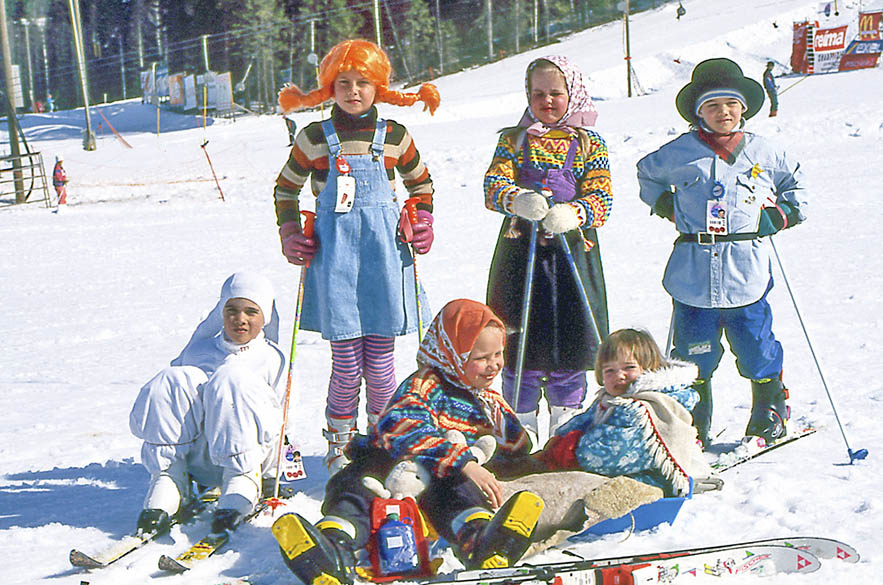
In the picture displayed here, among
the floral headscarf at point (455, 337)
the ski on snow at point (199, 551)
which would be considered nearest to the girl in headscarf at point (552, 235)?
the floral headscarf at point (455, 337)

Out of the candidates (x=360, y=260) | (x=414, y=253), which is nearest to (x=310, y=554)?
(x=360, y=260)

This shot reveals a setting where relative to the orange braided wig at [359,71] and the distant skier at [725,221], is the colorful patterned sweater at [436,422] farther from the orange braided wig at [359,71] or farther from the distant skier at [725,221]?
the orange braided wig at [359,71]

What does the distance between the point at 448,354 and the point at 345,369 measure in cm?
88

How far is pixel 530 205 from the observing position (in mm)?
3707

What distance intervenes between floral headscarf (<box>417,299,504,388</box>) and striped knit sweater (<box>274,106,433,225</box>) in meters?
0.99

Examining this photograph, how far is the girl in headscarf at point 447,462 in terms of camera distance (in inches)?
104

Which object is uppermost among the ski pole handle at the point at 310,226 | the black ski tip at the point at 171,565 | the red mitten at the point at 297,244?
the ski pole handle at the point at 310,226

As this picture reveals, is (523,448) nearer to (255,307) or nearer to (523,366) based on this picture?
(523,366)

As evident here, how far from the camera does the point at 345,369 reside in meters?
3.83

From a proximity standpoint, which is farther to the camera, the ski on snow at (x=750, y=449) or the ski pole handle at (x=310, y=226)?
the ski pole handle at (x=310, y=226)

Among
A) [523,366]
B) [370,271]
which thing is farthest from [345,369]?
[523,366]

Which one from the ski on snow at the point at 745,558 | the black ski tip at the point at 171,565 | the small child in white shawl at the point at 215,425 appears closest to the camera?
the ski on snow at the point at 745,558

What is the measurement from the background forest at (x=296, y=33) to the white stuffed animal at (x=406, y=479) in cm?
3617

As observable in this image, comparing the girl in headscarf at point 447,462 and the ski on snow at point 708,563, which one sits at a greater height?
the girl in headscarf at point 447,462
